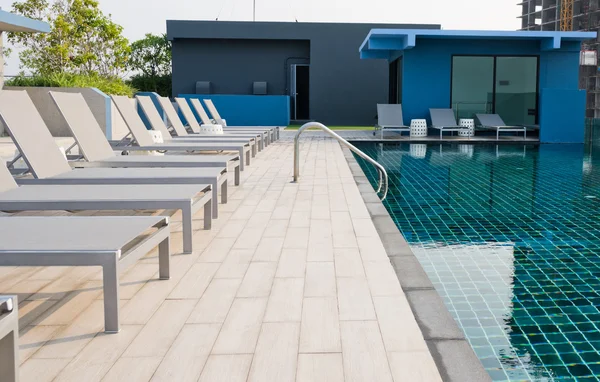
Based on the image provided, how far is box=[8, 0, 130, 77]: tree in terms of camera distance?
2152cm

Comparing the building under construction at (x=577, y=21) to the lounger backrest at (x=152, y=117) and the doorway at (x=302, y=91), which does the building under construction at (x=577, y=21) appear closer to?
the doorway at (x=302, y=91)

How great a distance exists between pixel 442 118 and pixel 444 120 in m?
0.09

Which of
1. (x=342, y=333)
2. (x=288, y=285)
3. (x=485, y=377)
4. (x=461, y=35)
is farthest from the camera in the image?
(x=461, y=35)

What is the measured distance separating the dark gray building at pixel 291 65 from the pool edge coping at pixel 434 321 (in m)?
21.3

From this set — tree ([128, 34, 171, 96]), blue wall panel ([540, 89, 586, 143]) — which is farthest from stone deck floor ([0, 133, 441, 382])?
tree ([128, 34, 171, 96])

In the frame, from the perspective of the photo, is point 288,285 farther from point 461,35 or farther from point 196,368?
point 461,35

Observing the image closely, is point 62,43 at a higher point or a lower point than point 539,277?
higher

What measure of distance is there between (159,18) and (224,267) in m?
31.0

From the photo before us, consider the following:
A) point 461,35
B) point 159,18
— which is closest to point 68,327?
point 461,35

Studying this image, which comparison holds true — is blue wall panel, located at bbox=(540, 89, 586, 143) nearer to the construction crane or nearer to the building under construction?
the building under construction

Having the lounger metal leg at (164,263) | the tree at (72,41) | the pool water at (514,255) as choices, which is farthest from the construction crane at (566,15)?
the lounger metal leg at (164,263)

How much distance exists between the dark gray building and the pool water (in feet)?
51.9

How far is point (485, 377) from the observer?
2355 millimetres

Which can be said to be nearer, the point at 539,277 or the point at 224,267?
the point at 224,267
